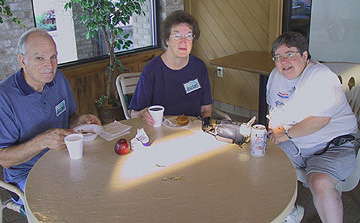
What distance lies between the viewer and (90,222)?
1179 mm

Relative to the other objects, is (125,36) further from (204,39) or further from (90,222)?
(90,222)

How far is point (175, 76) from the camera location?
2301 millimetres

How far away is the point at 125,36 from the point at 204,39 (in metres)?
1.09

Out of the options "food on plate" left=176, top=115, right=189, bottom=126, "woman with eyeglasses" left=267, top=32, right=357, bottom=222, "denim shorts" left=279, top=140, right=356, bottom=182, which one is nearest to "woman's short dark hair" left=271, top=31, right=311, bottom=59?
"woman with eyeglasses" left=267, top=32, right=357, bottom=222

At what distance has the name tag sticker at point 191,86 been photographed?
7.64 ft

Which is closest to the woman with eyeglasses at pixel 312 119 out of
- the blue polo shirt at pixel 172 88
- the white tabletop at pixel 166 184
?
the white tabletop at pixel 166 184

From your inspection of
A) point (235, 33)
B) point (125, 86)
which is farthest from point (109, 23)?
point (235, 33)

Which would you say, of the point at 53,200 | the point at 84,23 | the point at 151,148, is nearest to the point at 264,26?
the point at 84,23

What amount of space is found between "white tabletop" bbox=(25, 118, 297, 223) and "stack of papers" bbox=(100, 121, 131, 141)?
8 centimetres

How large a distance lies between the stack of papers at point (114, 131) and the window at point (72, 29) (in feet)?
6.00

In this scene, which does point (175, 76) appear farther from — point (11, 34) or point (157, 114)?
point (11, 34)

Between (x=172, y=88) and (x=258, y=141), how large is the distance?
889 millimetres

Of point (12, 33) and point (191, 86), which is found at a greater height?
point (12, 33)

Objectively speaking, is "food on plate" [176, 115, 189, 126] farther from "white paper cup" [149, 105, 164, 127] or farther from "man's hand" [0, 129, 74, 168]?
"man's hand" [0, 129, 74, 168]
